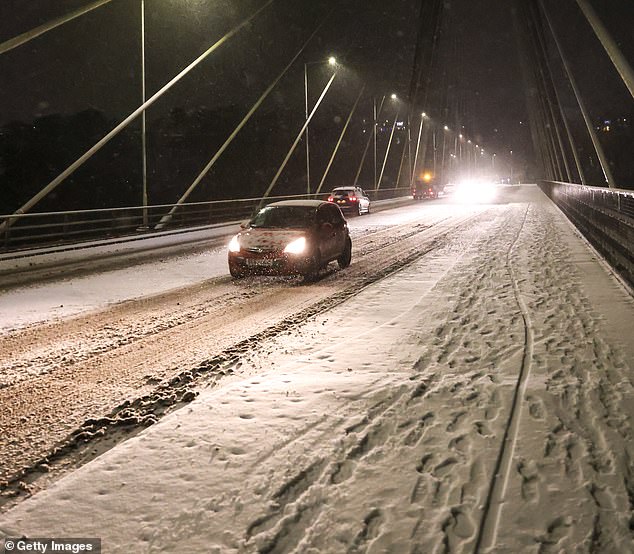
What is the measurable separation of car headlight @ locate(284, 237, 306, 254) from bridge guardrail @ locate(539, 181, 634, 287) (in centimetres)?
554

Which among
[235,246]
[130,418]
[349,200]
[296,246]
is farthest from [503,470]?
[349,200]

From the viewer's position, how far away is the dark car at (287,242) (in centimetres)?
1215

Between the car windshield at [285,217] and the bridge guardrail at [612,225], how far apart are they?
5702mm

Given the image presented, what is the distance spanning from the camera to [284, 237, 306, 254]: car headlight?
12141mm

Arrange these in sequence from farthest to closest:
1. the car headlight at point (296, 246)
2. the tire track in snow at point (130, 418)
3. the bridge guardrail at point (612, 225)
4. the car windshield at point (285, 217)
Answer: the car windshield at point (285, 217) → the car headlight at point (296, 246) → the bridge guardrail at point (612, 225) → the tire track in snow at point (130, 418)

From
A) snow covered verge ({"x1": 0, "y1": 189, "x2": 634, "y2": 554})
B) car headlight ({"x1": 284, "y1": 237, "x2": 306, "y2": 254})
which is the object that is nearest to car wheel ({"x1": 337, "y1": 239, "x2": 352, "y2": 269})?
car headlight ({"x1": 284, "y1": 237, "x2": 306, "y2": 254})

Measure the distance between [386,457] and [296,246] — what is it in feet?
27.0

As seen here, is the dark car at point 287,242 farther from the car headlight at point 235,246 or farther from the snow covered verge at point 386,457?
the snow covered verge at point 386,457

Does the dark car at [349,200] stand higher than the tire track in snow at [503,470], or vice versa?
the dark car at [349,200]

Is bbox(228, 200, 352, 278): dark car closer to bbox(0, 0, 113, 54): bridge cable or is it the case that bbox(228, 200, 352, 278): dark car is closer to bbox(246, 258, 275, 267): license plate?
bbox(246, 258, 275, 267): license plate

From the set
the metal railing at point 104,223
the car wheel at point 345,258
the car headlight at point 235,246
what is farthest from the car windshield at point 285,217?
the metal railing at point 104,223

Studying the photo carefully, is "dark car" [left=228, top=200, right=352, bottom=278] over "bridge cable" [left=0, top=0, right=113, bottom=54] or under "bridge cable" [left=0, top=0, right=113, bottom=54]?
under

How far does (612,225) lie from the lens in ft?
43.9

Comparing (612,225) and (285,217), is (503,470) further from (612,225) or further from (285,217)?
(612,225)
